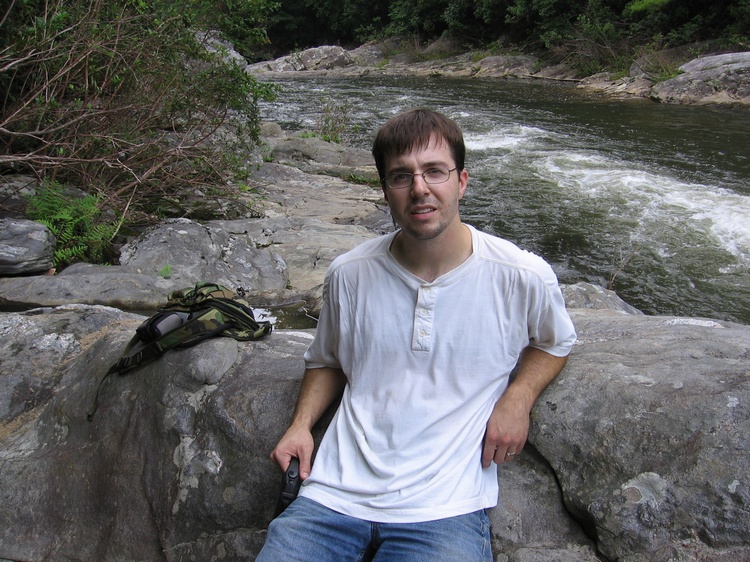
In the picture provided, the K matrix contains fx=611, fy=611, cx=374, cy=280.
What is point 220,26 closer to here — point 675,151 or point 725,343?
point 725,343

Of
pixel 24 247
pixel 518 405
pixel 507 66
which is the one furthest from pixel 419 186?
pixel 507 66

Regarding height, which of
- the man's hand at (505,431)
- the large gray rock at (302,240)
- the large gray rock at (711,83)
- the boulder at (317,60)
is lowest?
the boulder at (317,60)

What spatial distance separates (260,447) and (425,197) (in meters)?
1.15

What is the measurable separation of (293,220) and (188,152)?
1512 millimetres

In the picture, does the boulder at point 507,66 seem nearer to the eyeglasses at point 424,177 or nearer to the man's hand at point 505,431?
the eyeglasses at point 424,177

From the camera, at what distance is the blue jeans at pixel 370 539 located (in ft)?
5.73

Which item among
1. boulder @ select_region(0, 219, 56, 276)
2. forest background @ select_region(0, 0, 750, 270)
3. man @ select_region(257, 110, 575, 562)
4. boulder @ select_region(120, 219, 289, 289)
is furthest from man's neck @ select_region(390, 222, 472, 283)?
boulder @ select_region(0, 219, 56, 276)

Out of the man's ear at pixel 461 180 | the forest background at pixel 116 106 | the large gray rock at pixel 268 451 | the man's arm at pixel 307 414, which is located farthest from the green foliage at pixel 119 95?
the man's ear at pixel 461 180

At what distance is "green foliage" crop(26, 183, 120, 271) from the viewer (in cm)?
584

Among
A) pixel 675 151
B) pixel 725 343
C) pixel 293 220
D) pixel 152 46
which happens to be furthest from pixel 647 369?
pixel 675 151

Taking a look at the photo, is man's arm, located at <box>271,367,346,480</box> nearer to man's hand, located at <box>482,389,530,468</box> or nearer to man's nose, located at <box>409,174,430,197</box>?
man's hand, located at <box>482,389,530,468</box>

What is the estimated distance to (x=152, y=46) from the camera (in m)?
7.24

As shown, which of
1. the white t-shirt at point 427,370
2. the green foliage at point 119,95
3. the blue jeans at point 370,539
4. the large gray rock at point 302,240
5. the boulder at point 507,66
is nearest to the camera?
the blue jeans at point 370,539

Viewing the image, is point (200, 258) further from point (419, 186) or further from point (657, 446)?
point (657, 446)
